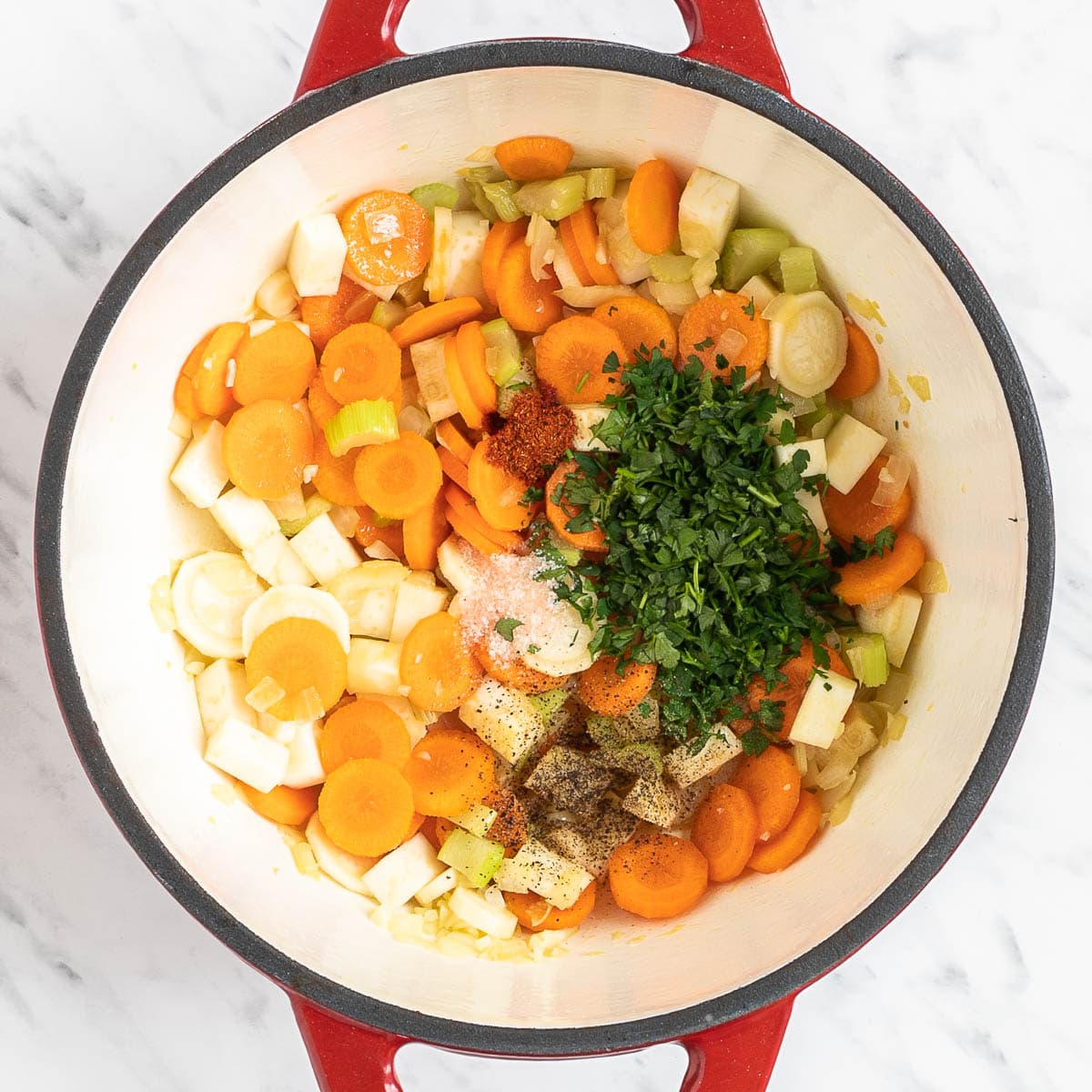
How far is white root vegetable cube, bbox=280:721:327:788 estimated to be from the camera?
2.17 meters

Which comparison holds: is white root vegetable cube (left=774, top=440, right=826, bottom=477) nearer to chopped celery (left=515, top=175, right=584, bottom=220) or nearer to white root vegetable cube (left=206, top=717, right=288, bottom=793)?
chopped celery (left=515, top=175, right=584, bottom=220)

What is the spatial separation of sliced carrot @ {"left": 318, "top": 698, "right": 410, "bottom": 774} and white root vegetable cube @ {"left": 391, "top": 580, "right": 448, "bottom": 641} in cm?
18

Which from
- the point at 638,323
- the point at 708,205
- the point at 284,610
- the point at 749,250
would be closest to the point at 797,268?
the point at 749,250

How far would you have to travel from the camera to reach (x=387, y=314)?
222 cm

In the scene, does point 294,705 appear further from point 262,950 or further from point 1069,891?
point 1069,891

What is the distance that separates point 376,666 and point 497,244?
0.91 meters

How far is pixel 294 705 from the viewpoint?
84.4 inches

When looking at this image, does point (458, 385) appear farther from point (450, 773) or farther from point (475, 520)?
point (450, 773)

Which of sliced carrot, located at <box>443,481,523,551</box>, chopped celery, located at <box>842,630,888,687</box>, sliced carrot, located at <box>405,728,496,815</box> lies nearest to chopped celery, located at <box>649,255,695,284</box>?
sliced carrot, located at <box>443,481,523,551</box>

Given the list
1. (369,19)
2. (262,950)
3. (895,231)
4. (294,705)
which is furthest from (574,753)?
(369,19)

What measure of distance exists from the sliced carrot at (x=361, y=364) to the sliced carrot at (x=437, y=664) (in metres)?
0.49

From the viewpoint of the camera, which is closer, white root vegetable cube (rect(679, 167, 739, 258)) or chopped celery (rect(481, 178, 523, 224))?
white root vegetable cube (rect(679, 167, 739, 258))

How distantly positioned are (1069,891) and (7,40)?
9.89 feet

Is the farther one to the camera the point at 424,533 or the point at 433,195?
the point at 424,533
